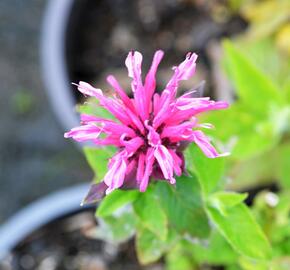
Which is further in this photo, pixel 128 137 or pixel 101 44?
pixel 101 44

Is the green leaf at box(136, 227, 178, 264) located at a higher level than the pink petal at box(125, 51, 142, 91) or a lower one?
lower

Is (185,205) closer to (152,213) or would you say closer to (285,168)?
(152,213)

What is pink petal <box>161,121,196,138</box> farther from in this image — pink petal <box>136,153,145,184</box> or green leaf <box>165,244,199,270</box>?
green leaf <box>165,244,199,270</box>

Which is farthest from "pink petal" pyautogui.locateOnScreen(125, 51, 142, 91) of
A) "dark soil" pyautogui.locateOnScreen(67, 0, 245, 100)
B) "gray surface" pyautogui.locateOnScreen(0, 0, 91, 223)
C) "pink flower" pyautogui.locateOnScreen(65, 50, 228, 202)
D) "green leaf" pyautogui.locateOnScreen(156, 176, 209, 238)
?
"gray surface" pyautogui.locateOnScreen(0, 0, 91, 223)

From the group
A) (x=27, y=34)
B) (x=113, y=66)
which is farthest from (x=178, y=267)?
(x=27, y=34)

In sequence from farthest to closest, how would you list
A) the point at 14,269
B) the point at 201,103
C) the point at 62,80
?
the point at 62,80 → the point at 14,269 → the point at 201,103

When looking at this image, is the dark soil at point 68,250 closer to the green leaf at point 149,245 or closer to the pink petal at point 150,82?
the green leaf at point 149,245

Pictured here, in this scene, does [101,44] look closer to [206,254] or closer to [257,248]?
[206,254]
